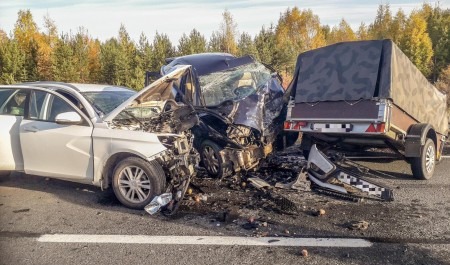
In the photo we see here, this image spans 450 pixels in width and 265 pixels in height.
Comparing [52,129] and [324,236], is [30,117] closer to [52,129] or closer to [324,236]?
[52,129]

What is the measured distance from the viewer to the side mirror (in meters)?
5.25

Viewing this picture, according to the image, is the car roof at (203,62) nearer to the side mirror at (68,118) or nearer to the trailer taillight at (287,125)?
the trailer taillight at (287,125)

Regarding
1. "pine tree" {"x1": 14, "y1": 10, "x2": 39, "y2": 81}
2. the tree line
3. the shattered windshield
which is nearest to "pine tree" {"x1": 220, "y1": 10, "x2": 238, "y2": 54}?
the tree line

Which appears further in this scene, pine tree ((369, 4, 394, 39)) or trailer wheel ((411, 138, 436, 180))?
pine tree ((369, 4, 394, 39))

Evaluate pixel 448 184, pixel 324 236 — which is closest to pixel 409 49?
pixel 448 184

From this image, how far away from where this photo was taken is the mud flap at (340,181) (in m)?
5.50

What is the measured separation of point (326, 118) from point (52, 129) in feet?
13.2

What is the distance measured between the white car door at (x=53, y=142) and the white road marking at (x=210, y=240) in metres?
1.27

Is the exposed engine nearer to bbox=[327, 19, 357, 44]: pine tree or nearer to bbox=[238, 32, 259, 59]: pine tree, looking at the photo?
bbox=[238, 32, 259, 59]: pine tree

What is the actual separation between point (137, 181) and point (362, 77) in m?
3.64

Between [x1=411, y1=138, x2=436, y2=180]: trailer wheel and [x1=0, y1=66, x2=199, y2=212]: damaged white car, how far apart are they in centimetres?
360

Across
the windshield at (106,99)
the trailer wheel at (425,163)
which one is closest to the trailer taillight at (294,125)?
the trailer wheel at (425,163)

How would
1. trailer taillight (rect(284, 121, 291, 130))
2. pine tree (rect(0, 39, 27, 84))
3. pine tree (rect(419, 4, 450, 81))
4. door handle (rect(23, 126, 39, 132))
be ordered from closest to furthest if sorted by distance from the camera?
door handle (rect(23, 126, 39, 132))
trailer taillight (rect(284, 121, 291, 130))
pine tree (rect(0, 39, 27, 84))
pine tree (rect(419, 4, 450, 81))

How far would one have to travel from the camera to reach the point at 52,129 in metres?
5.55
